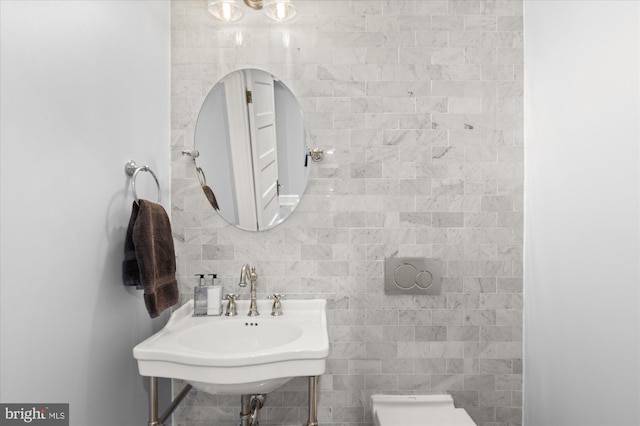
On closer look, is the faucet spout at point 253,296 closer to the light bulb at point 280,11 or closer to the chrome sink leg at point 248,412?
the chrome sink leg at point 248,412

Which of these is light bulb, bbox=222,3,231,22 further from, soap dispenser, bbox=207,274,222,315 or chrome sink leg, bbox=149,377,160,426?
chrome sink leg, bbox=149,377,160,426

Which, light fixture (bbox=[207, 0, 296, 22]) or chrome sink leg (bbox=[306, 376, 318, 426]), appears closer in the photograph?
chrome sink leg (bbox=[306, 376, 318, 426])

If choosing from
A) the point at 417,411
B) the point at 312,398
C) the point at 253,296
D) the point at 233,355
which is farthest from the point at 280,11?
the point at 417,411

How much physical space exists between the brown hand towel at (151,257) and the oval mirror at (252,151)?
37 cm

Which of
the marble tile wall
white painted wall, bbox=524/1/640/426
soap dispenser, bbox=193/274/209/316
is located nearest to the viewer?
white painted wall, bbox=524/1/640/426

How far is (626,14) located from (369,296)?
53.5 inches

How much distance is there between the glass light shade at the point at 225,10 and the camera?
158 centimetres

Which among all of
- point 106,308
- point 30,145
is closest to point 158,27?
point 30,145

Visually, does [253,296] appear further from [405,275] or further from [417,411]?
[417,411]

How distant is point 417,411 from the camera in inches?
62.7

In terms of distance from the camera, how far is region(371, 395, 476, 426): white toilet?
148 cm

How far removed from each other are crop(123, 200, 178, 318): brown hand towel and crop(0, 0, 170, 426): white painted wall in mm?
60

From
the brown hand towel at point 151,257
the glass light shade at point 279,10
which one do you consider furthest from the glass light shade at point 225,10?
the brown hand towel at point 151,257

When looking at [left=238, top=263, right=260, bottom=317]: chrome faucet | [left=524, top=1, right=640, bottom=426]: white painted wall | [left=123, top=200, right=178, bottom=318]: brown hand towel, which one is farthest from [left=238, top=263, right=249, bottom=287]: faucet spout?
[left=524, top=1, right=640, bottom=426]: white painted wall
